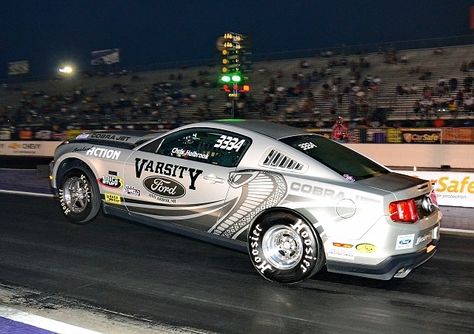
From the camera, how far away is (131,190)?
20.5 feet

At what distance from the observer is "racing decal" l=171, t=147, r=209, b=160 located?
581 cm

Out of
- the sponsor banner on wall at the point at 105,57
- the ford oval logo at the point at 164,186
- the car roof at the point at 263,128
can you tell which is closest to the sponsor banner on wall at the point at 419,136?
the car roof at the point at 263,128

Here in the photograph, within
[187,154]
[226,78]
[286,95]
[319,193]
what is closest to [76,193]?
[187,154]

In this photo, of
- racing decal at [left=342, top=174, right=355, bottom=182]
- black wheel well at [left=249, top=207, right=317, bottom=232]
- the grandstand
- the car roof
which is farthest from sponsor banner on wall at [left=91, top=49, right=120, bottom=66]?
racing decal at [left=342, top=174, right=355, bottom=182]

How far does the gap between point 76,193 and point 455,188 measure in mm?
7525

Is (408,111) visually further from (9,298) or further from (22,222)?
(9,298)

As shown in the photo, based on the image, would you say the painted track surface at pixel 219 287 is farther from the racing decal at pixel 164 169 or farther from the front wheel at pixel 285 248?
the racing decal at pixel 164 169

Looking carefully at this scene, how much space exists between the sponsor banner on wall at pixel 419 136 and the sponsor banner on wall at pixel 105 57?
1733 inches

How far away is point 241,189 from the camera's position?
17.8ft

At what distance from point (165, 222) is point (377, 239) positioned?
2.41 m

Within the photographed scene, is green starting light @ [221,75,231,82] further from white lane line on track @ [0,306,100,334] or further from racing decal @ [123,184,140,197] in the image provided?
white lane line on track @ [0,306,100,334]

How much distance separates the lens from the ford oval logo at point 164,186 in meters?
5.85

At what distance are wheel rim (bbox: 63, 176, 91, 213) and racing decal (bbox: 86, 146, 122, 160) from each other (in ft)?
1.28

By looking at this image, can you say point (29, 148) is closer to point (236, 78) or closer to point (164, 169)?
point (236, 78)
